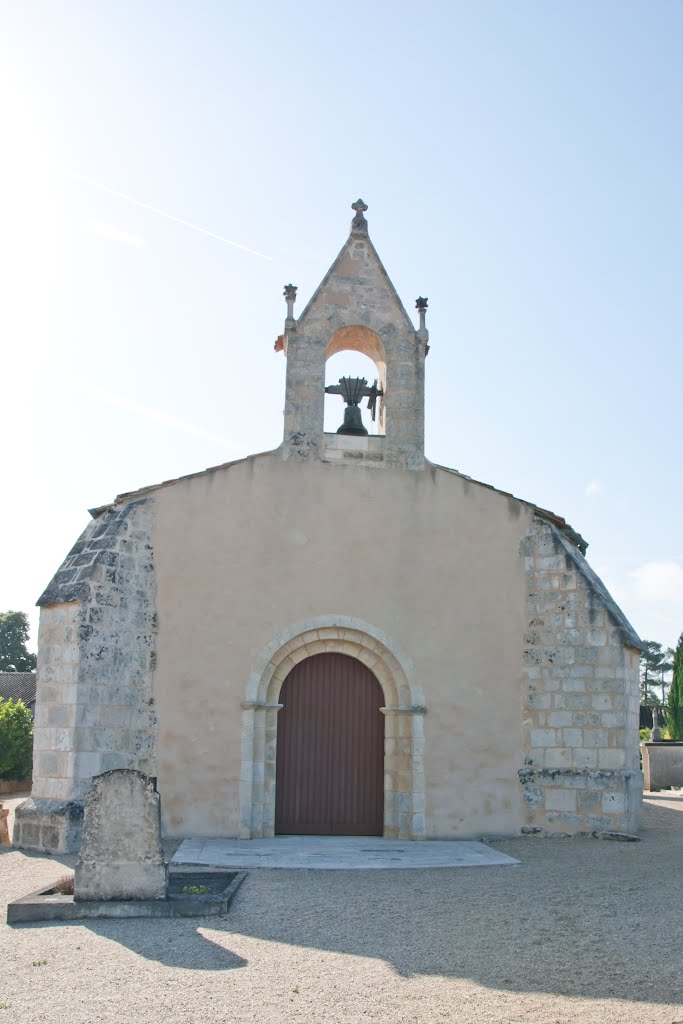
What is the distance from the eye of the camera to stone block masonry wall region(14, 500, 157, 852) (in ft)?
30.7

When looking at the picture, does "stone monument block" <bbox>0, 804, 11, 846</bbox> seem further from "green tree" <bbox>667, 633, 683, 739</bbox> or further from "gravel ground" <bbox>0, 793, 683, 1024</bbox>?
"green tree" <bbox>667, 633, 683, 739</bbox>

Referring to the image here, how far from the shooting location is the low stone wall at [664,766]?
17.5 metres

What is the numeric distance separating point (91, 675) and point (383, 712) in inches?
134

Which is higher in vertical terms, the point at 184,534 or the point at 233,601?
the point at 184,534

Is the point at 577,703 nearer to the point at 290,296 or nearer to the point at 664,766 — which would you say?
the point at 290,296

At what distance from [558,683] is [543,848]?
195 cm

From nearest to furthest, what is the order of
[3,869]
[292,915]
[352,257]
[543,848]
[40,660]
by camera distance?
[292,915], [3,869], [543,848], [40,660], [352,257]

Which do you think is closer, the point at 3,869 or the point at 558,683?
the point at 3,869

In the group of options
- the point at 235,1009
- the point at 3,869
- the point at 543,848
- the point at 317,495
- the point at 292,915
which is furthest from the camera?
the point at 317,495

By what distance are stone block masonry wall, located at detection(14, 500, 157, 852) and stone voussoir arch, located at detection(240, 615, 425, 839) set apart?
1165mm

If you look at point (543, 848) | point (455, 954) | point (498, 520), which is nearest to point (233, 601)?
point (498, 520)

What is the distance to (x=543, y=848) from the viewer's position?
31.2 ft

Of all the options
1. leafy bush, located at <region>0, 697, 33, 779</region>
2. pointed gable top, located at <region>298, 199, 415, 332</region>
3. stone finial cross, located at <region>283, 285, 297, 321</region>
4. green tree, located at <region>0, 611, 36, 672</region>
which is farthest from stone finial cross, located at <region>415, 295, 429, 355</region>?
green tree, located at <region>0, 611, 36, 672</region>

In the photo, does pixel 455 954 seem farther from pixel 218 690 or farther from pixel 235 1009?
pixel 218 690
